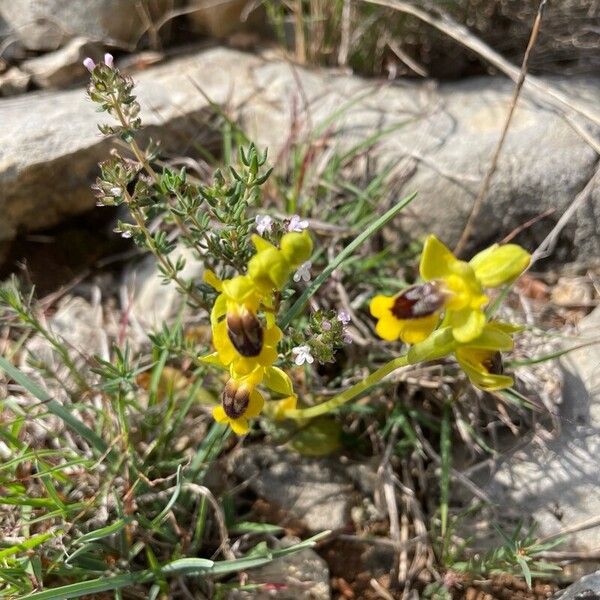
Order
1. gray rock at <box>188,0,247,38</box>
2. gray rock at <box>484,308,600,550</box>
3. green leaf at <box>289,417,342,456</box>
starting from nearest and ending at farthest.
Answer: gray rock at <box>484,308,600,550</box> → green leaf at <box>289,417,342,456</box> → gray rock at <box>188,0,247,38</box>

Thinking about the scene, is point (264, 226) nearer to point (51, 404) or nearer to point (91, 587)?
point (51, 404)

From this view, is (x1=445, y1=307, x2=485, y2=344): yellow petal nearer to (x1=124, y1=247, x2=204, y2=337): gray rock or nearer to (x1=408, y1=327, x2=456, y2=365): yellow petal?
(x1=408, y1=327, x2=456, y2=365): yellow petal

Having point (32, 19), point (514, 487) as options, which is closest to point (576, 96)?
point (514, 487)

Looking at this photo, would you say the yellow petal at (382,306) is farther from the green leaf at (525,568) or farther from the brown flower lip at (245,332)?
the green leaf at (525,568)

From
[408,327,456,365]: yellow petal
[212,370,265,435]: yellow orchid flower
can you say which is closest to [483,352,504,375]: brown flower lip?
[408,327,456,365]: yellow petal

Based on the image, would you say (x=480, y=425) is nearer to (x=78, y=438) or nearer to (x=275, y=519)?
(x=275, y=519)

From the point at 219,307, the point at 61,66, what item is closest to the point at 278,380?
the point at 219,307

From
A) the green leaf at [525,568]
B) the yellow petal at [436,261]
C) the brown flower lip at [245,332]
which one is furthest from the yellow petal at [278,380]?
the green leaf at [525,568]
